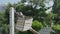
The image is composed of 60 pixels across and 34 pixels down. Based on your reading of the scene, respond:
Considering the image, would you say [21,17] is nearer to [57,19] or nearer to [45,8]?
[45,8]

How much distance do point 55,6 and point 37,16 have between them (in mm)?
3598

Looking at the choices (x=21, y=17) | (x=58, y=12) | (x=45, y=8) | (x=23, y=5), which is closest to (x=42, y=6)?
(x=45, y=8)

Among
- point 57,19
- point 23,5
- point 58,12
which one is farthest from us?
point 58,12

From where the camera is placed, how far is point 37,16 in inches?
546

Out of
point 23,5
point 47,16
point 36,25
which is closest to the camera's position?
point 36,25

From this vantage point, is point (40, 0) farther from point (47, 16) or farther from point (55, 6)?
point (55, 6)

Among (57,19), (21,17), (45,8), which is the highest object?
(21,17)

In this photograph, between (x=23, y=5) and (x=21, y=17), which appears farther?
(x=23, y=5)

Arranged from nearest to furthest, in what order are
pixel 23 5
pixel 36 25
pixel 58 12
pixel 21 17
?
pixel 21 17, pixel 36 25, pixel 23 5, pixel 58 12

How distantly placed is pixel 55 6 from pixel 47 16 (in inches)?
140

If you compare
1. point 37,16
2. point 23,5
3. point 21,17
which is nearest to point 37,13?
point 37,16

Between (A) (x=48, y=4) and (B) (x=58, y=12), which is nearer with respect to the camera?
(A) (x=48, y=4)

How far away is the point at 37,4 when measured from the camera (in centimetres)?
1437

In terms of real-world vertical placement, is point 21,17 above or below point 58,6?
above
